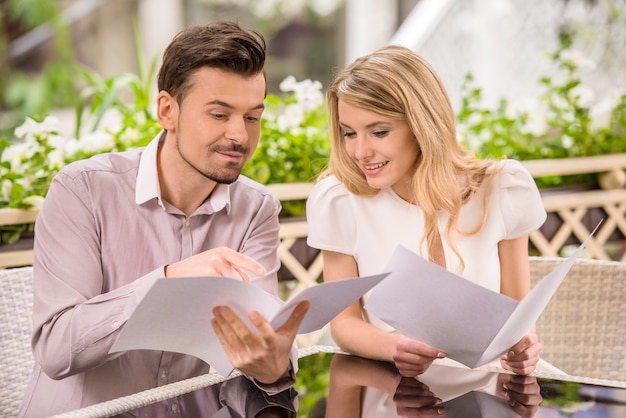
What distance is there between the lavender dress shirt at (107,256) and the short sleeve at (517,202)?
0.52 m

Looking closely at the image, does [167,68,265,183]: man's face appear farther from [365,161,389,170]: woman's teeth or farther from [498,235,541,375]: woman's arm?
[498,235,541,375]: woman's arm

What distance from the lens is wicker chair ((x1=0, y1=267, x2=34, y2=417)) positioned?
5.80ft

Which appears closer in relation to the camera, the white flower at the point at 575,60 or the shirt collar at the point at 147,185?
the shirt collar at the point at 147,185

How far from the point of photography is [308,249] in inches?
105

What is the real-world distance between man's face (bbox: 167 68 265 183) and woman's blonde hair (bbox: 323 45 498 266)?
0.23 m

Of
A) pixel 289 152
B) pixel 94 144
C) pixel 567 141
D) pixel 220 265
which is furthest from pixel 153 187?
pixel 567 141

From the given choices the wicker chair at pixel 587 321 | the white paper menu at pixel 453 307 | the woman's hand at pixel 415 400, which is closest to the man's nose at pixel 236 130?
the white paper menu at pixel 453 307

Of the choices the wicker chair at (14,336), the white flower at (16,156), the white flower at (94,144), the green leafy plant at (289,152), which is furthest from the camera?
the green leafy plant at (289,152)

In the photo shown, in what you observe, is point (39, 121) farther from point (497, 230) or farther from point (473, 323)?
point (473, 323)

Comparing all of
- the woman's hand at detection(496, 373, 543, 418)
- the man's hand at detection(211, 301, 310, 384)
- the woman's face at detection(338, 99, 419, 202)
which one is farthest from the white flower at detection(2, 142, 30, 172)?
the woman's hand at detection(496, 373, 543, 418)

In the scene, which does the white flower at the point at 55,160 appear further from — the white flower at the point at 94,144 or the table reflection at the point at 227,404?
the table reflection at the point at 227,404

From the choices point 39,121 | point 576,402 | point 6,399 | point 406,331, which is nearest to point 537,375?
point 576,402

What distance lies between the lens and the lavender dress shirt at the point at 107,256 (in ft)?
5.07

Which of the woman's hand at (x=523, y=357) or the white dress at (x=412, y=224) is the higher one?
the white dress at (x=412, y=224)
